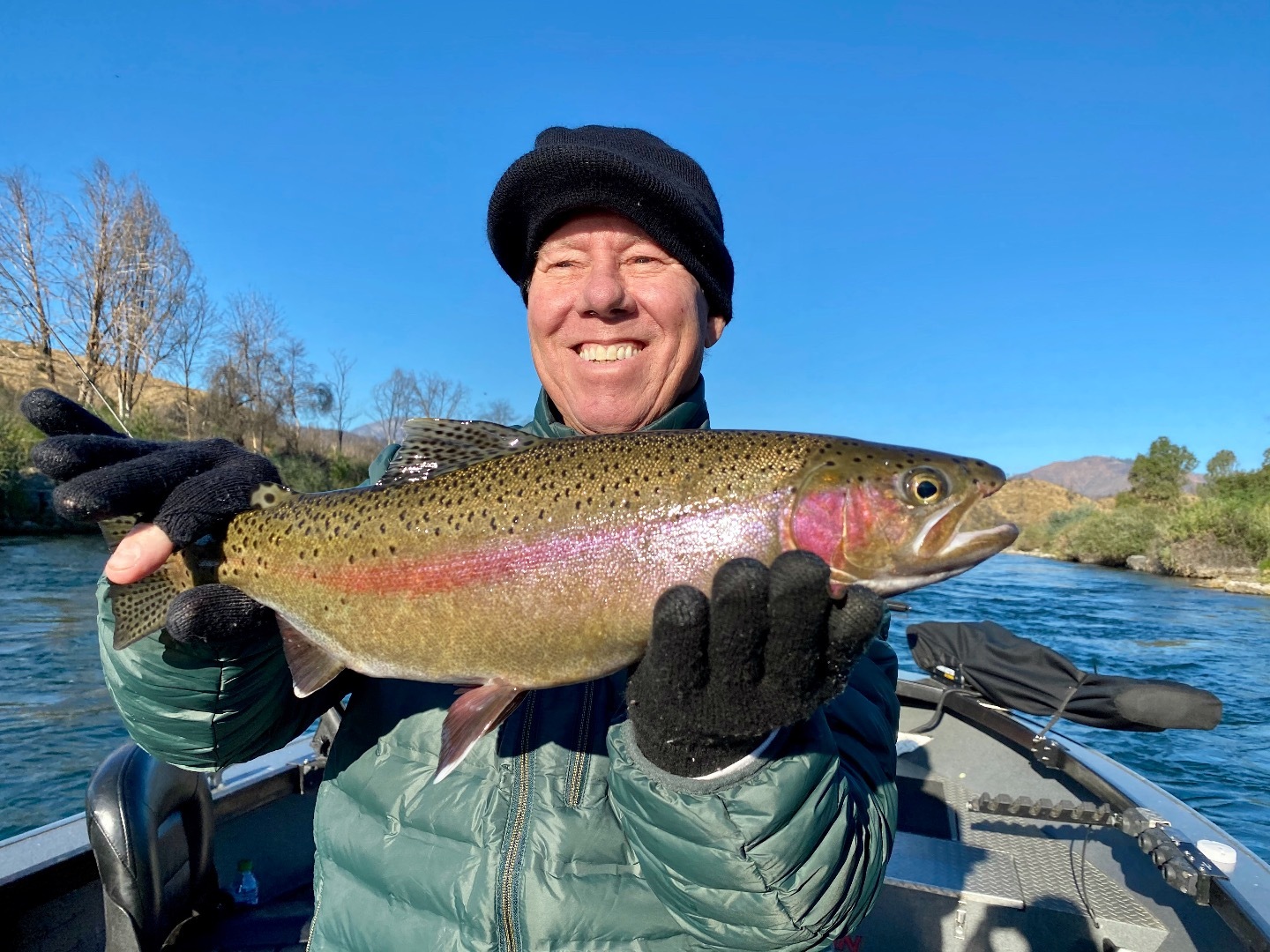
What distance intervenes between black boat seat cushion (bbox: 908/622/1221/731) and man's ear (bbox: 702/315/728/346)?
3.94 metres

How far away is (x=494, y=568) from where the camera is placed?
233 cm

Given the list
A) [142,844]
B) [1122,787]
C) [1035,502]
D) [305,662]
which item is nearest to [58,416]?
[305,662]

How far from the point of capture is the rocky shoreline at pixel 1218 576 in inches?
1299

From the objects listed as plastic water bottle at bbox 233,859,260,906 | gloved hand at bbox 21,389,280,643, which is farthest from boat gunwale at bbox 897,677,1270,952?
plastic water bottle at bbox 233,859,260,906

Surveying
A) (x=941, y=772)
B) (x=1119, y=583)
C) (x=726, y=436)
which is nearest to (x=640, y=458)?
(x=726, y=436)

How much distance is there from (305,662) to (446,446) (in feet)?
2.93

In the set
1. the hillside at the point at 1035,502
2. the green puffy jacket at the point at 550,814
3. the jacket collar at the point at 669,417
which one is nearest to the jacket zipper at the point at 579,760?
the green puffy jacket at the point at 550,814

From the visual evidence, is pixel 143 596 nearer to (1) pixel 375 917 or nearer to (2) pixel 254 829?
(1) pixel 375 917

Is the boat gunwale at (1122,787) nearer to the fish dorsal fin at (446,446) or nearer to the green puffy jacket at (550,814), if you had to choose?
the green puffy jacket at (550,814)

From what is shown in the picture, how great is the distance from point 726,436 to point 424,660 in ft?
3.96

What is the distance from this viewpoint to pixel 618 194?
9.75 ft

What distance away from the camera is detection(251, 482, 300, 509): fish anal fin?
2.66m

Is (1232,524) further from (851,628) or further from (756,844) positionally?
(756,844)

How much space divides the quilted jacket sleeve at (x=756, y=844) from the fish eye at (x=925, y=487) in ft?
2.38
